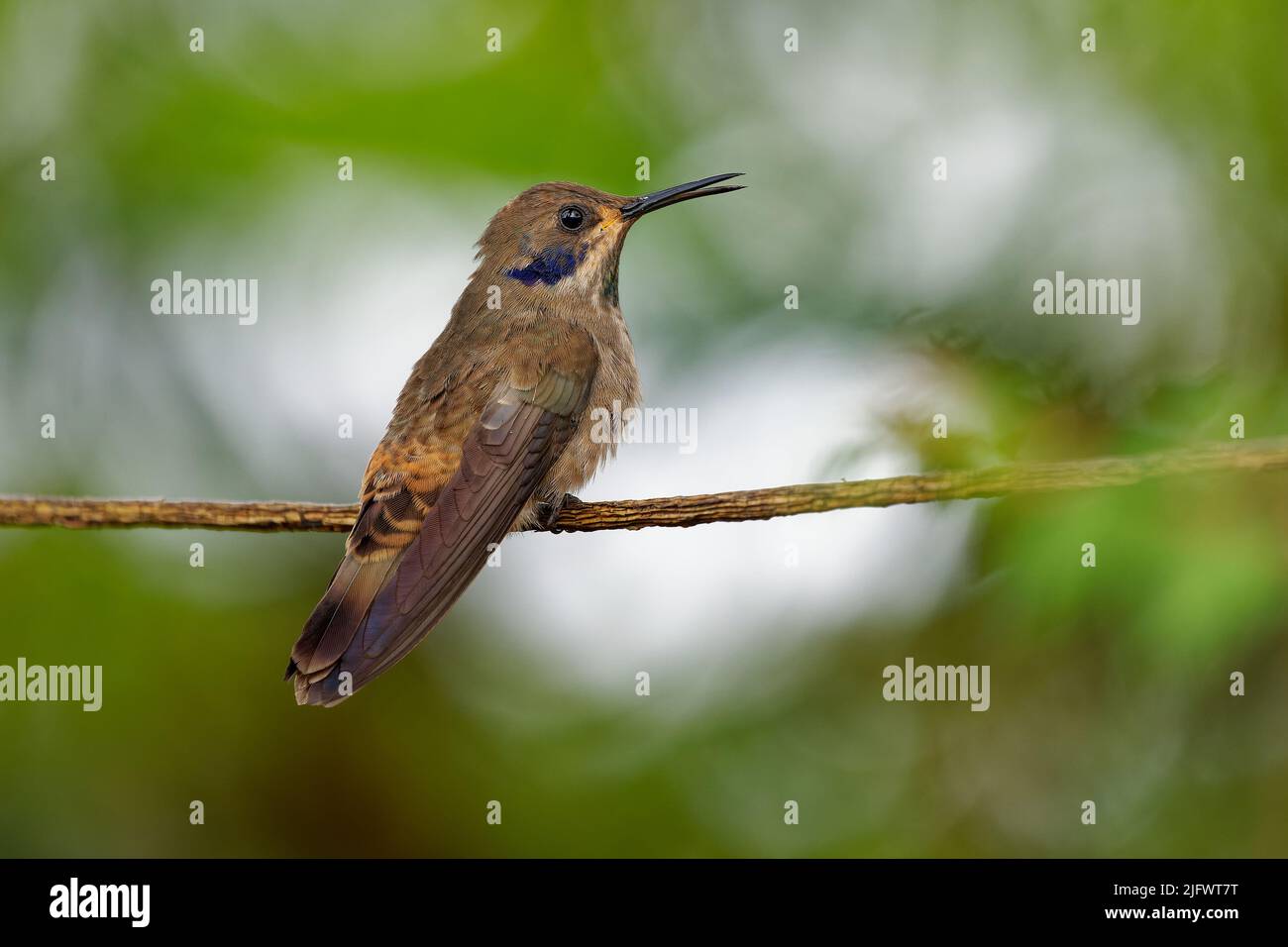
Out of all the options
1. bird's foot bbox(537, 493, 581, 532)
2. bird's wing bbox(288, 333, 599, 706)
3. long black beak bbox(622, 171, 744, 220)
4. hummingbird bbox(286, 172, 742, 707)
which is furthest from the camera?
long black beak bbox(622, 171, 744, 220)

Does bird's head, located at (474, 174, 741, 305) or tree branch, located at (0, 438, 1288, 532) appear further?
bird's head, located at (474, 174, 741, 305)

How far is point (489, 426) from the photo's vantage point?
3.94 meters

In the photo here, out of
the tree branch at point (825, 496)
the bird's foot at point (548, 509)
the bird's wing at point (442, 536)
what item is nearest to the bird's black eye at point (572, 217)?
the bird's wing at point (442, 536)

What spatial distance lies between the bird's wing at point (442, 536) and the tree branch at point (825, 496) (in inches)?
14.0

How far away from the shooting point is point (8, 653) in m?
5.05

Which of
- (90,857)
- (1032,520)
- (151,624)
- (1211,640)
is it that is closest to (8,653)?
(151,624)

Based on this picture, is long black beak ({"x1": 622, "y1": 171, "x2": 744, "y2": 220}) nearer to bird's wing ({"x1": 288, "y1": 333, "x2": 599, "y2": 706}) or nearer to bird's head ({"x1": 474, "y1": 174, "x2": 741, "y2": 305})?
bird's head ({"x1": 474, "y1": 174, "x2": 741, "y2": 305})

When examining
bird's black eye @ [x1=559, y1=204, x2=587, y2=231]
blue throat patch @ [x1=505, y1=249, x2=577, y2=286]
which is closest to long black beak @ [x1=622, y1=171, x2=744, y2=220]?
bird's black eye @ [x1=559, y1=204, x2=587, y2=231]

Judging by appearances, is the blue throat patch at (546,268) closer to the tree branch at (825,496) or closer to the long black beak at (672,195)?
the long black beak at (672,195)

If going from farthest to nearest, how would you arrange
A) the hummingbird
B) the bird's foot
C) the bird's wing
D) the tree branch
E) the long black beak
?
the long black beak → the bird's foot → the hummingbird → the bird's wing → the tree branch

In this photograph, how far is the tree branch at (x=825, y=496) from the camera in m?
2.84

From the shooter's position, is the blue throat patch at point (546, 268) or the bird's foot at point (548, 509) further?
the blue throat patch at point (546, 268)

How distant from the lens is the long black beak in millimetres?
4672
